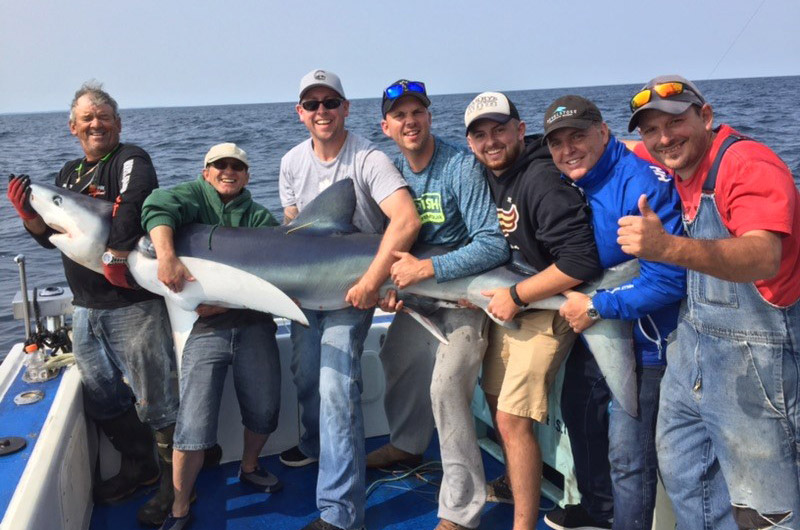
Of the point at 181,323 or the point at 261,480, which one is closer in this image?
the point at 181,323

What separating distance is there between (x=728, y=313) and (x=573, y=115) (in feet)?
3.32

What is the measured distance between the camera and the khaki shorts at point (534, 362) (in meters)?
3.29

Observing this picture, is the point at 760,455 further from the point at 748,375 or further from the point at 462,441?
the point at 462,441

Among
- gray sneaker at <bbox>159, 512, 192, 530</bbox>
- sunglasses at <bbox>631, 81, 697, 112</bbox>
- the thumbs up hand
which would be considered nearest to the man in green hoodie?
gray sneaker at <bbox>159, 512, 192, 530</bbox>

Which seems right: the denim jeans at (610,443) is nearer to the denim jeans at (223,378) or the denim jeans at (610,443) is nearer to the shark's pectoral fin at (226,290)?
the shark's pectoral fin at (226,290)

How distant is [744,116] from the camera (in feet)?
90.7

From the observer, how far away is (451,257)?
3.47m

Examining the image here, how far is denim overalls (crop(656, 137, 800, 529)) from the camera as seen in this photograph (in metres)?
2.38

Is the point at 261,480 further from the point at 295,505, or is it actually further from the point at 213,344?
the point at 213,344

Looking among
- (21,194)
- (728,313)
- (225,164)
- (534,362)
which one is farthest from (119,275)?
(728,313)

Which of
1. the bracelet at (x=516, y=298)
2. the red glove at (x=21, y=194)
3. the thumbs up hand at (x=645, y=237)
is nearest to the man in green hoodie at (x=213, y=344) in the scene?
the red glove at (x=21, y=194)

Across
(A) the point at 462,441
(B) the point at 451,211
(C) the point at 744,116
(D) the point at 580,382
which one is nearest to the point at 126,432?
(A) the point at 462,441

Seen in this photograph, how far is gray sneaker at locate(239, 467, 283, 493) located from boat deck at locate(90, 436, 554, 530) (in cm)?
4

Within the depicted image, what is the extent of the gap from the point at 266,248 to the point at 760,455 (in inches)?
95.3
